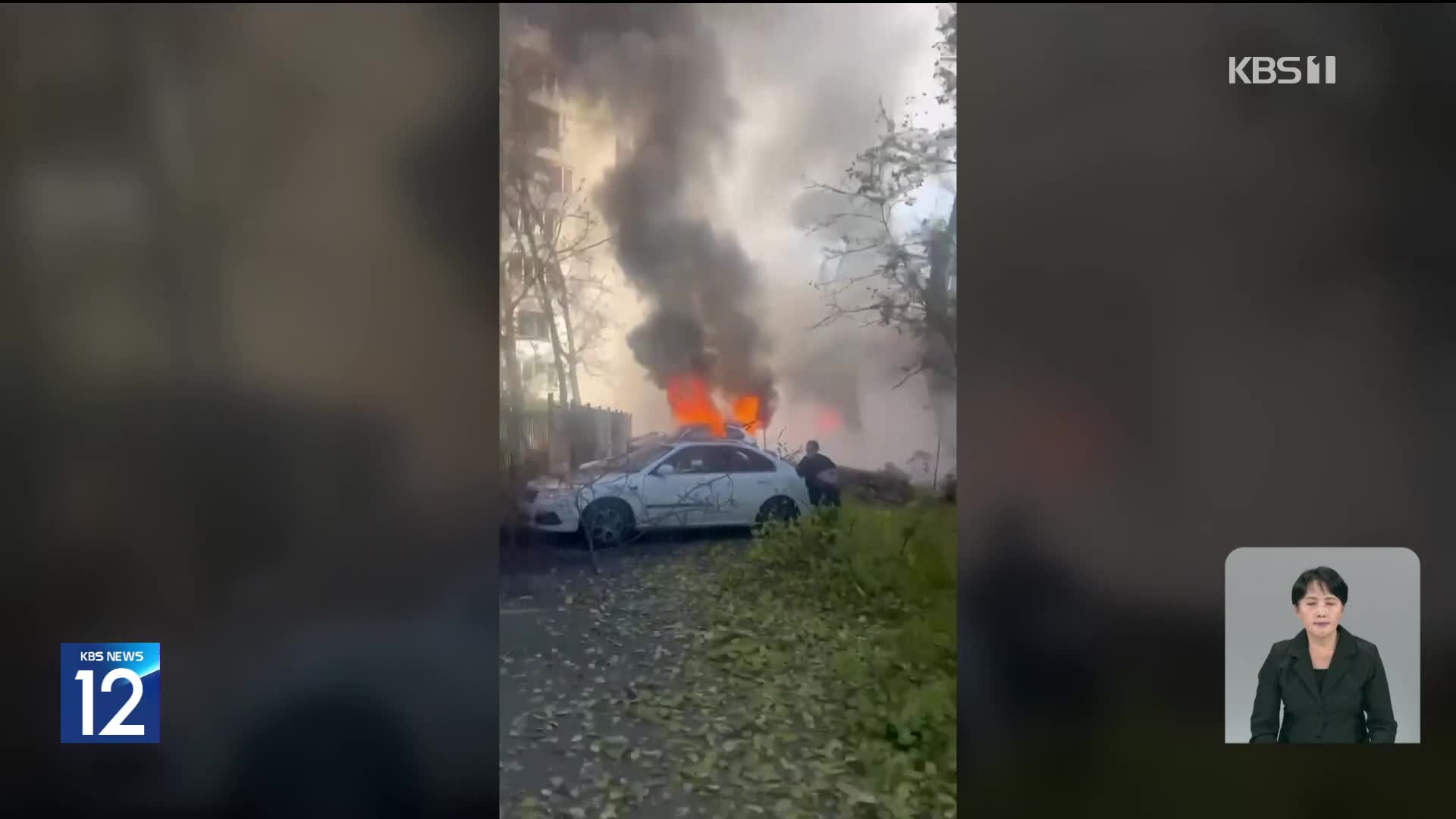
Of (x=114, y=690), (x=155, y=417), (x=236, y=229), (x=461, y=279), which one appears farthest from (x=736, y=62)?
(x=114, y=690)

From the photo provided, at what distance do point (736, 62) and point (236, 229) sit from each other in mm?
1120

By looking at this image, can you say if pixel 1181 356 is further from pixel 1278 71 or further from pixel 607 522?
pixel 607 522

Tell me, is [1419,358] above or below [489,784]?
above

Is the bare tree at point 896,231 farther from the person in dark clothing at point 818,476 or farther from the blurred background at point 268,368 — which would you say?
the blurred background at point 268,368

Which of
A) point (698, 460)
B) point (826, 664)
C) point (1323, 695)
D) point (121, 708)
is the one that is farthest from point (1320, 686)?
point (121, 708)

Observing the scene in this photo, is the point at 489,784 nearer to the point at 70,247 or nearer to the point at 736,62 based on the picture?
the point at 70,247

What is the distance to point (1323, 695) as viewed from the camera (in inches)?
60.4

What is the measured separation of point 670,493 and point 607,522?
0.15 m

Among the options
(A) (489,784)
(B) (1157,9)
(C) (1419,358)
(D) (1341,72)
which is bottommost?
(A) (489,784)

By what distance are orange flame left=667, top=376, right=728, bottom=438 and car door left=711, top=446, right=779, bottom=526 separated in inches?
2.5

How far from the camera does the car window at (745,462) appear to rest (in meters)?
1.54

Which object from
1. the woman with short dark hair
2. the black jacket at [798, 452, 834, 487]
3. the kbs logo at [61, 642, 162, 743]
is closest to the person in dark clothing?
the black jacket at [798, 452, 834, 487]

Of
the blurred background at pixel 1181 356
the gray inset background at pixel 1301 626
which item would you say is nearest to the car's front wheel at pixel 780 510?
the blurred background at pixel 1181 356

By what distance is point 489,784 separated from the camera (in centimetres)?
155
